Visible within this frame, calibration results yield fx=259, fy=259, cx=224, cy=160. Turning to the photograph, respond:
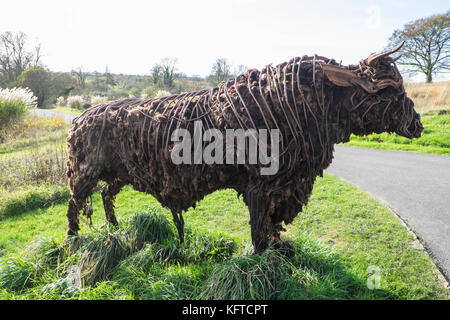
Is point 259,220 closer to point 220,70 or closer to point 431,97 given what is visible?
point 431,97

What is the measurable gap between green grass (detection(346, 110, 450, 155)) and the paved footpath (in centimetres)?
65

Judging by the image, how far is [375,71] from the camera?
2.00 metres

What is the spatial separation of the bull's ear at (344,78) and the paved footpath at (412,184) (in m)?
2.37

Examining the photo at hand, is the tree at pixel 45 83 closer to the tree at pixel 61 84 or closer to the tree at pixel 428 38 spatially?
the tree at pixel 61 84

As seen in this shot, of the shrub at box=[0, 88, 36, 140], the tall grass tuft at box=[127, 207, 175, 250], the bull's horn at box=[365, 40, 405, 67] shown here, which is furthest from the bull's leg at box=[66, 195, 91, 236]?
the shrub at box=[0, 88, 36, 140]

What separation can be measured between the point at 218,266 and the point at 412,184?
5.49m

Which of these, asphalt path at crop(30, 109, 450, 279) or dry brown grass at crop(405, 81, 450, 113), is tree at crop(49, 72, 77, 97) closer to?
asphalt path at crop(30, 109, 450, 279)

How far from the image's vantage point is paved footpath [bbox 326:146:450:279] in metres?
3.75

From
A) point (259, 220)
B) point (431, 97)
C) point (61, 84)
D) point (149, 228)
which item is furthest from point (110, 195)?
point (61, 84)

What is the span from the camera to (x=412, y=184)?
5.82 metres

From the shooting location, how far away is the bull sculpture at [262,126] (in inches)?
80.0

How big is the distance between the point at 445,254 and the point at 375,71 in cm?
271
